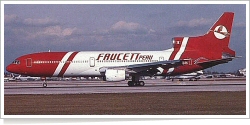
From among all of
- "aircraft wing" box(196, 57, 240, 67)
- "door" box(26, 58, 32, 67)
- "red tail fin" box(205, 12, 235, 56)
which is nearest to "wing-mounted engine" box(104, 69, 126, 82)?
"aircraft wing" box(196, 57, 240, 67)

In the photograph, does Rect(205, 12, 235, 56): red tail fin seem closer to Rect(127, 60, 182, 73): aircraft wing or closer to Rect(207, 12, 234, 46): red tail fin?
Rect(207, 12, 234, 46): red tail fin

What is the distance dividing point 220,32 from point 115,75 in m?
9.27

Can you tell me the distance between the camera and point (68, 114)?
22.4m

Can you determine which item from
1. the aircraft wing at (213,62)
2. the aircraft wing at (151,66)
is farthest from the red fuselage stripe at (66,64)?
the aircraft wing at (213,62)

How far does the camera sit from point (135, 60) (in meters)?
44.2

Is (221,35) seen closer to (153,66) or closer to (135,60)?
(153,66)

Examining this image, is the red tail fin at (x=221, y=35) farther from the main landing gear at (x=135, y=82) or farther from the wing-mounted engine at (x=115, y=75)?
the wing-mounted engine at (x=115, y=75)

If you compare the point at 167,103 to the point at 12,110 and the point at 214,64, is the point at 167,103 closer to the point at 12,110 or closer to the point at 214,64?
the point at 12,110

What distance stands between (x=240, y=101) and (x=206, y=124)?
255 inches

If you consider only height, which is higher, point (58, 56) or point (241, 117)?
point (58, 56)

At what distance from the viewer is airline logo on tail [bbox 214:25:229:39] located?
42031 mm

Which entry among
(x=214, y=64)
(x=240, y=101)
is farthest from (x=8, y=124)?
(x=214, y=64)

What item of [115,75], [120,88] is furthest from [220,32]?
[120,88]

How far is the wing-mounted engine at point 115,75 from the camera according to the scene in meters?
42.2
